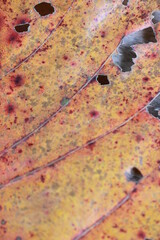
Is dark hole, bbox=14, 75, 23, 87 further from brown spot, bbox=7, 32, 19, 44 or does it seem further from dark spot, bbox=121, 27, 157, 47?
dark spot, bbox=121, 27, 157, 47

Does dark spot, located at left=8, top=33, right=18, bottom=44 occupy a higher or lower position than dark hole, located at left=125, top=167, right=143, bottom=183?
higher

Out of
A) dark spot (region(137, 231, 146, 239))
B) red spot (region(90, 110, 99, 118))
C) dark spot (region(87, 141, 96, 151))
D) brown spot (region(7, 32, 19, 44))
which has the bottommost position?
dark spot (region(137, 231, 146, 239))

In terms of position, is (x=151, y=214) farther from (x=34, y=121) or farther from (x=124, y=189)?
(x=34, y=121)

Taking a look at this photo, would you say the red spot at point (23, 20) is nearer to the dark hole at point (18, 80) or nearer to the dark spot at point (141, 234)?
the dark hole at point (18, 80)

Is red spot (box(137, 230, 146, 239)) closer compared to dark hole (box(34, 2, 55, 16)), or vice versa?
red spot (box(137, 230, 146, 239))

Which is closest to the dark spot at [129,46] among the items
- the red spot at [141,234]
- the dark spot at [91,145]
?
the dark spot at [91,145]

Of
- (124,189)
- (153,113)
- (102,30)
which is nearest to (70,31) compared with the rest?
(102,30)

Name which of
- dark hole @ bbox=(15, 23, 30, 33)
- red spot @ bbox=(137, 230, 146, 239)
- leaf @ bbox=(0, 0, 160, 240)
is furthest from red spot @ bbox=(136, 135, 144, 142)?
dark hole @ bbox=(15, 23, 30, 33)
